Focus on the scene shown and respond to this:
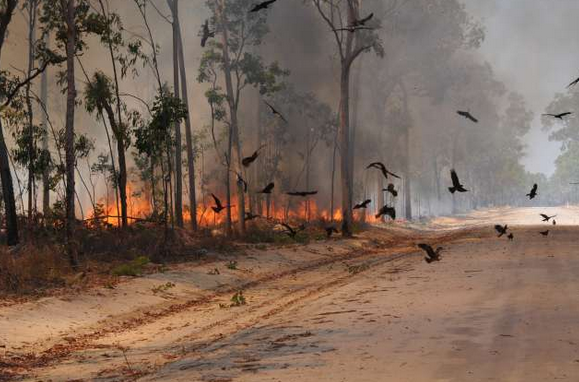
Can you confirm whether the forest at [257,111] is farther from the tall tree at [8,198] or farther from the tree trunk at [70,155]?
the tree trunk at [70,155]

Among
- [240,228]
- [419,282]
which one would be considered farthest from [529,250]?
[240,228]

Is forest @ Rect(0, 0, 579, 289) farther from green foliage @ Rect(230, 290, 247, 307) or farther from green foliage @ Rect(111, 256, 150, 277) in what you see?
green foliage @ Rect(230, 290, 247, 307)

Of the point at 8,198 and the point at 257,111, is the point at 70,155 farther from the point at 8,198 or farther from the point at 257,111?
the point at 257,111

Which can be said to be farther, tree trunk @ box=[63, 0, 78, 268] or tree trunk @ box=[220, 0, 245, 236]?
tree trunk @ box=[220, 0, 245, 236]

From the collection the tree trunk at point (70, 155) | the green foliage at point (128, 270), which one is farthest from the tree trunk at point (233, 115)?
the tree trunk at point (70, 155)

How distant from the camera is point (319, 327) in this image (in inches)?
531

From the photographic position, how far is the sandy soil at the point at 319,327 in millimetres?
10133

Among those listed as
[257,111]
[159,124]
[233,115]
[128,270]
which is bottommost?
[128,270]

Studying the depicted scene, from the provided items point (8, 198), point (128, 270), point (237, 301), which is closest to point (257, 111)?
point (8, 198)

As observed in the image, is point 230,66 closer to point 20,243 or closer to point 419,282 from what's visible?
point 20,243

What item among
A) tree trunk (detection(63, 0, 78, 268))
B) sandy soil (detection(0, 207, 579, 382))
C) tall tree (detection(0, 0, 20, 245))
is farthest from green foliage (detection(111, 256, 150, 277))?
tall tree (detection(0, 0, 20, 245))

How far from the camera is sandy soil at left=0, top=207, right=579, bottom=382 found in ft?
33.2

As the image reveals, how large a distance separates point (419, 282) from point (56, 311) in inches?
322

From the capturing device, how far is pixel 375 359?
1045cm
